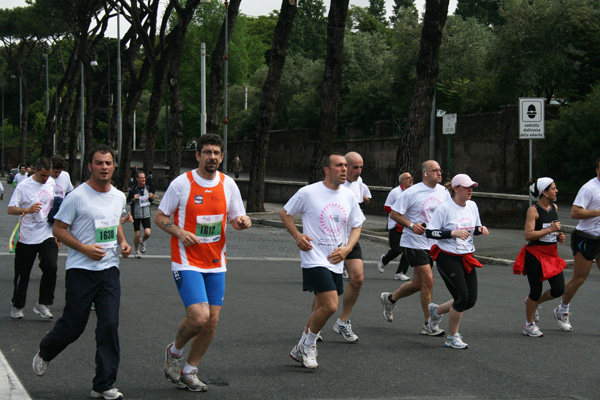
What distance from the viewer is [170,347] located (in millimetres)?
5945

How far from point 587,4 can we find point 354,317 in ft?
98.0

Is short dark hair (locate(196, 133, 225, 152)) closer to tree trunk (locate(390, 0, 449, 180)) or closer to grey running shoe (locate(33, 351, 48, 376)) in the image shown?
grey running shoe (locate(33, 351, 48, 376))

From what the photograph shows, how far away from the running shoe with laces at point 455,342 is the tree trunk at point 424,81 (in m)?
12.6

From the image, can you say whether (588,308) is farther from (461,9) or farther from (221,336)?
(461,9)

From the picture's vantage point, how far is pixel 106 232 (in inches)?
231

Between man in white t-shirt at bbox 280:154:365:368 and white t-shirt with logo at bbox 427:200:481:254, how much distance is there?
1.07 metres

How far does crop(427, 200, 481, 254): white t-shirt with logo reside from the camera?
763 cm

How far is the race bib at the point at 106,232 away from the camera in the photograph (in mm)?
5824

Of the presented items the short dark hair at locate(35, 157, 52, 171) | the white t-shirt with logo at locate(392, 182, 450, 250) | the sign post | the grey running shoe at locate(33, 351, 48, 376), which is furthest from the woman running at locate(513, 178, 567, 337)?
the sign post

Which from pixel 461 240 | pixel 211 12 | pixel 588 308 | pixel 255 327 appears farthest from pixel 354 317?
pixel 211 12

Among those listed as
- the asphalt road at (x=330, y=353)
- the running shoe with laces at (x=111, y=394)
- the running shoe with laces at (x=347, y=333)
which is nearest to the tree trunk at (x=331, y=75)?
the asphalt road at (x=330, y=353)

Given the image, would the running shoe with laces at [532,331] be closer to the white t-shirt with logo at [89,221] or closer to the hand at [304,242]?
the hand at [304,242]

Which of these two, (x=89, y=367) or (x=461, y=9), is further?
(x=461, y=9)

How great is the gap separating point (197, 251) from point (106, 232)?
0.68 m
